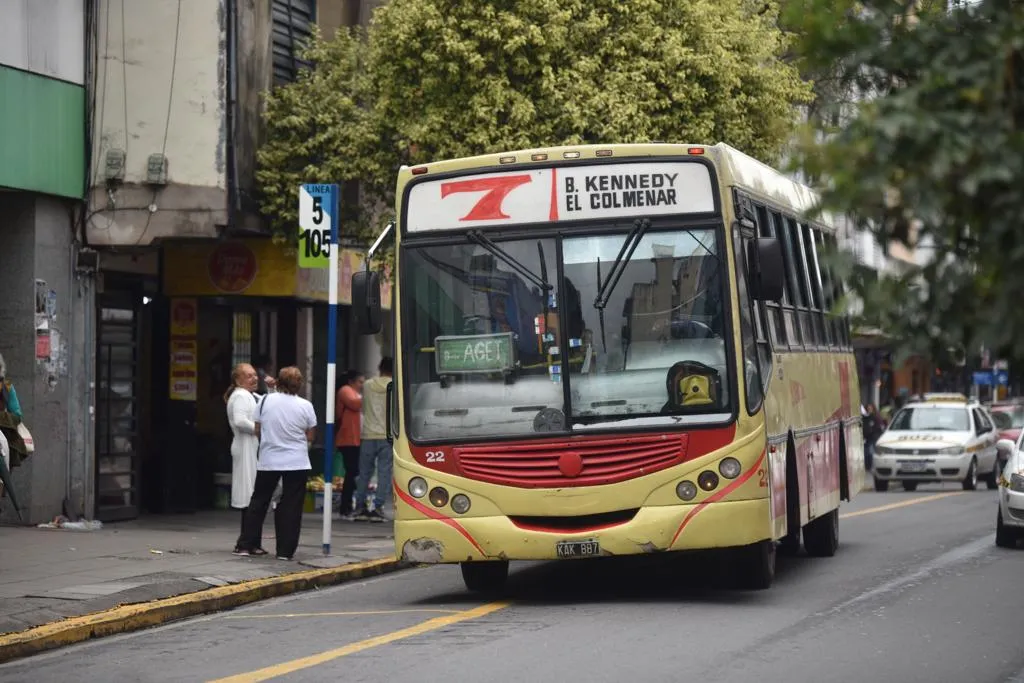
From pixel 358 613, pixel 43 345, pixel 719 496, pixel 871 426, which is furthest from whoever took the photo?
pixel 871 426

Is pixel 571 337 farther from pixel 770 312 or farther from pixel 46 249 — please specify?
pixel 46 249

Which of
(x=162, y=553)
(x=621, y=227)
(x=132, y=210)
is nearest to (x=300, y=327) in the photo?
(x=132, y=210)

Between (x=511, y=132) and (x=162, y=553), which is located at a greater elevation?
(x=511, y=132)

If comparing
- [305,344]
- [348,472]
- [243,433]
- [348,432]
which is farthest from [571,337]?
[305,344]

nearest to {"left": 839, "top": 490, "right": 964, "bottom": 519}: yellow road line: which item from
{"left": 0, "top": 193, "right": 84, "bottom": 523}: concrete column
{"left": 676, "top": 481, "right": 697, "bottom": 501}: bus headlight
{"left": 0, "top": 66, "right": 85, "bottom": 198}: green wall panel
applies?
{"left": 0, "top": 193, "right": 84, "bottom": 523}: concrete column

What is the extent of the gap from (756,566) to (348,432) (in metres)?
9.05

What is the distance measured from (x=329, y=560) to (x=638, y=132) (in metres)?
7.27

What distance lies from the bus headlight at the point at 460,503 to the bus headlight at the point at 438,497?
0.26ft

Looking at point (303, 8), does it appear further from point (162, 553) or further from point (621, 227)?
point (621, 227)

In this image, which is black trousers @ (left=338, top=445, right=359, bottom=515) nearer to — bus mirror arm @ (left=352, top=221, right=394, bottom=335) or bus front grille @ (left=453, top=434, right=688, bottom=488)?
bus mirror arm @ (left=352, top=221, right=394, bottom=335)

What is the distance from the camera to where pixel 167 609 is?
13.0 metres

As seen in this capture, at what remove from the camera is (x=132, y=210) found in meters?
19.9

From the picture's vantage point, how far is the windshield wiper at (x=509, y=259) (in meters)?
12.9

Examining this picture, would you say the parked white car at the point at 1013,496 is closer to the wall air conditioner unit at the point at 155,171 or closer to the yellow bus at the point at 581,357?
the yellow bus at the point at 581,357
